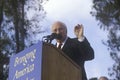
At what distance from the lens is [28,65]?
3.42m

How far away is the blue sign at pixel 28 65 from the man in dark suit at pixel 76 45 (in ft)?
1.26

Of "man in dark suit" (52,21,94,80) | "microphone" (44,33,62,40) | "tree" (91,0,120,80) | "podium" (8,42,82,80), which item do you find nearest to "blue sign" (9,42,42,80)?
"podium" (8,42,82,80)

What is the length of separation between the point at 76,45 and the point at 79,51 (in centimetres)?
6

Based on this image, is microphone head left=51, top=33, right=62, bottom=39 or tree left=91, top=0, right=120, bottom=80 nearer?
microphone head left=51, top=33, right=62, bottom=39

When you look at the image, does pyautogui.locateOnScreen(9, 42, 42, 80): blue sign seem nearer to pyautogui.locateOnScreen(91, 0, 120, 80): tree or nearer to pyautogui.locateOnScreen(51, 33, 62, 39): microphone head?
pyautogui.locateOnScreen(51, 33, 62, 39): microphone head

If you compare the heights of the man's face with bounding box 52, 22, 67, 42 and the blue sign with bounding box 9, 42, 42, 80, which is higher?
the man's face with bounding box 52, 22, 67, 42

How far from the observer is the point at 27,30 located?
622 inches

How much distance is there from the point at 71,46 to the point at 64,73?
1.65 ft

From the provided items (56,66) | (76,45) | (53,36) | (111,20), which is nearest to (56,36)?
(53,36)

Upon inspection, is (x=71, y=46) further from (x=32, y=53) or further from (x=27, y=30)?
(x=27, y=30)

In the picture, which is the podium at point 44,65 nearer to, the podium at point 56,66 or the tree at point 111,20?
the podium at point 56,66

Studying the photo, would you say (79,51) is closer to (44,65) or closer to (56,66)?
(56,66)

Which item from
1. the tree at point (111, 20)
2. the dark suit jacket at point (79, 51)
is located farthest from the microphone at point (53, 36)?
the tree at point (111, 20)

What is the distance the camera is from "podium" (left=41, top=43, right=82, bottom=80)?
3.33 meters
